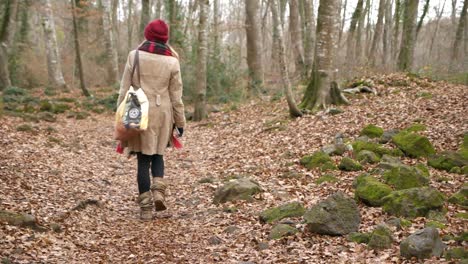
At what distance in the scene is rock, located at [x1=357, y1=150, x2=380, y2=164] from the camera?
7.55 m

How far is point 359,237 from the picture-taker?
15.5 feet

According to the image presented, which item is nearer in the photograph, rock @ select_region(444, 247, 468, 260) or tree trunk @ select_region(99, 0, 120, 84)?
rock @ select_region(444, 247, 468, 260)

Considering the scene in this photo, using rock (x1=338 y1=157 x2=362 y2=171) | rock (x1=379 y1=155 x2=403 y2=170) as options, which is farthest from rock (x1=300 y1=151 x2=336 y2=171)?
rock (x1=379 y1=155 x2=403 y2=170)

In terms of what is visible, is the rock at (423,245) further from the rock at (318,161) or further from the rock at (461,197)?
the rock at (318,161)

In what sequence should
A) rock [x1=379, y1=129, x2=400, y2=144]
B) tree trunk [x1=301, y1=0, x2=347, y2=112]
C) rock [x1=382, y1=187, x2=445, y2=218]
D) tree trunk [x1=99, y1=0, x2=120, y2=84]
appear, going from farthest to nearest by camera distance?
1. tree trunk [x1=99, y1=0, x2=120, y2=84]
2. tree trunk [x1=301, y1=0, x2=347, y2=112]
3. rock [x1=379, y1=129, x2=400, y2=144]
4. rock [x1=382, y1=187, x2=445, y2=218]

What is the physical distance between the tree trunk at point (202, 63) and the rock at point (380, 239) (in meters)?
10.8

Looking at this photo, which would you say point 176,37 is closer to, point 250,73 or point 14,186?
point 250,73

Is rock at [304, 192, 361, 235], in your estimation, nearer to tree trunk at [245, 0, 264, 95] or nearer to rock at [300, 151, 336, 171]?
rock at [300, 151, 336, 171]

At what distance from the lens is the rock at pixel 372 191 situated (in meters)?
5.67

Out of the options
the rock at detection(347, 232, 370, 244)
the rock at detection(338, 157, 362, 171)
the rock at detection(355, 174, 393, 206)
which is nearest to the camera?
the rock at detection(347, 232, 370, 244)

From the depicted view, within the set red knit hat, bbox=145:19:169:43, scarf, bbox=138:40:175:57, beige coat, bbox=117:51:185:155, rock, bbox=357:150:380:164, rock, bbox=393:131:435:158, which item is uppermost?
red knit hat, bbox=145:19:169:43

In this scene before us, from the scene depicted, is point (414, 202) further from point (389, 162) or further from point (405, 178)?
point (389, 162)

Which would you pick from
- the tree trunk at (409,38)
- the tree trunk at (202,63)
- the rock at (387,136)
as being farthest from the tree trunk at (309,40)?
the rock at (387,136)

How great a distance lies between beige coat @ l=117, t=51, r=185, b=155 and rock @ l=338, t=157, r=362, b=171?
9.67ft
